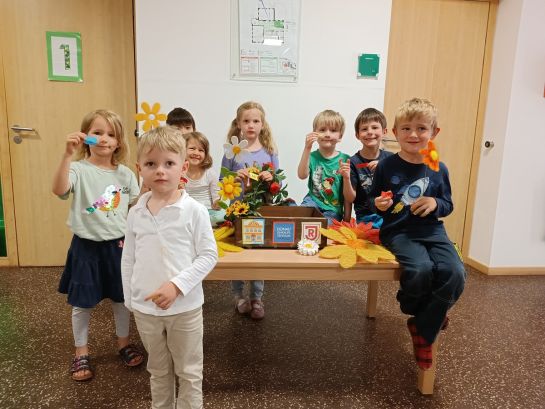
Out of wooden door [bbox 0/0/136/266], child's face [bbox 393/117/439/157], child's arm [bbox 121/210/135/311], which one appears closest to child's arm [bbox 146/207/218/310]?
child's arm [bbox 121/210/135/311]

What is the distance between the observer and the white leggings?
1.61 metres

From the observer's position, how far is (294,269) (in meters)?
1.49

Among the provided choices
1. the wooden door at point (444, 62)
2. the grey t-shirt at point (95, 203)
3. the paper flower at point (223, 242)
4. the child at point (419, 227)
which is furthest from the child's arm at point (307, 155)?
the wooden door at point (444, 62)

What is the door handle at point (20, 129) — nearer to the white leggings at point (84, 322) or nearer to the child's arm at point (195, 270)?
the white leggings at point (84, 322)

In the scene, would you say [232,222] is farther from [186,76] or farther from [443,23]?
[443,23]

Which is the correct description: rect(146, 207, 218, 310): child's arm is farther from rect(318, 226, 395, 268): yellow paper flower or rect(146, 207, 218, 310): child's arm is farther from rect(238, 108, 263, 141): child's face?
rect(238, 108, 263, 141): child's face

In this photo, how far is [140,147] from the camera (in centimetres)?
116

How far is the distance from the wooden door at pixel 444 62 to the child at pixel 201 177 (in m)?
1.67

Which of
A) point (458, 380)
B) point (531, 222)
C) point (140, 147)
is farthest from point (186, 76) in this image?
point (531, 222)

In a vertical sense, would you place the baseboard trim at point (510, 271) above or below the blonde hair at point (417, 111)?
below

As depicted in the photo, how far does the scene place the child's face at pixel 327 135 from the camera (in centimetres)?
207

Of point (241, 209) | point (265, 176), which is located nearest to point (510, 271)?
point (265, 176)

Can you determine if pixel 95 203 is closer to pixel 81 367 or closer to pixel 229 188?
pixel 229 188

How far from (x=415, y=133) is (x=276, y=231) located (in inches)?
26.6
